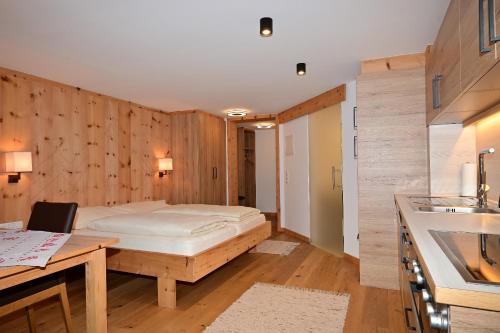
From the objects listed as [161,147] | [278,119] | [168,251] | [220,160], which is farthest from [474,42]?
[220,160]

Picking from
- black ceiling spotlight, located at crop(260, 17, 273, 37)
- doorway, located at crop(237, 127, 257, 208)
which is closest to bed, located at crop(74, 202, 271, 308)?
black ceiling spotlight, located at crop(260, 17, 273, 37)

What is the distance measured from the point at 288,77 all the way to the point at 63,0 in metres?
2.38

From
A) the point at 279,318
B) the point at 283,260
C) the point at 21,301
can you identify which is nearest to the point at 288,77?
the point at 283,260

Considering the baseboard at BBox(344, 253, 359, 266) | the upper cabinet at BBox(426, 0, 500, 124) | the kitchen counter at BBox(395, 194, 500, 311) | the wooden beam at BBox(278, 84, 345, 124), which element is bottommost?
the baseboard at BBox(344, 253, 359, 266)

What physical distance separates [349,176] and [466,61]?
254 centimetres

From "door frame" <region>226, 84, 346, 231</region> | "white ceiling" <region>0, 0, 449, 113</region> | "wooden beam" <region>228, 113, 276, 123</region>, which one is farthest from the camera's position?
"wooden beam" <region>228, 113, 276, 123</region>

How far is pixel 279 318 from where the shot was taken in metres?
2.37

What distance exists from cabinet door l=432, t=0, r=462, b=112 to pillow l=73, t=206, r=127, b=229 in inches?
138

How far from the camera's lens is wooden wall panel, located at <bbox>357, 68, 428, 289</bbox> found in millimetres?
2854

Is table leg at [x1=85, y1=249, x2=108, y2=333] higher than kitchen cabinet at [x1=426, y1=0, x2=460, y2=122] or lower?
lower

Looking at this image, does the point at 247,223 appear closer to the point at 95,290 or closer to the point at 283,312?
the point at 283,312

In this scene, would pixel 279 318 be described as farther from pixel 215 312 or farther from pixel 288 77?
pixel 288 77

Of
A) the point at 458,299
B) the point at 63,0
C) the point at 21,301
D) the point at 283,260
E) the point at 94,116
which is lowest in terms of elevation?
the point at 283,260

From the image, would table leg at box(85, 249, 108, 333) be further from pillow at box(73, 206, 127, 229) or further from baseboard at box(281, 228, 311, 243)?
baseboard at box(281, 228, 311, 243)
